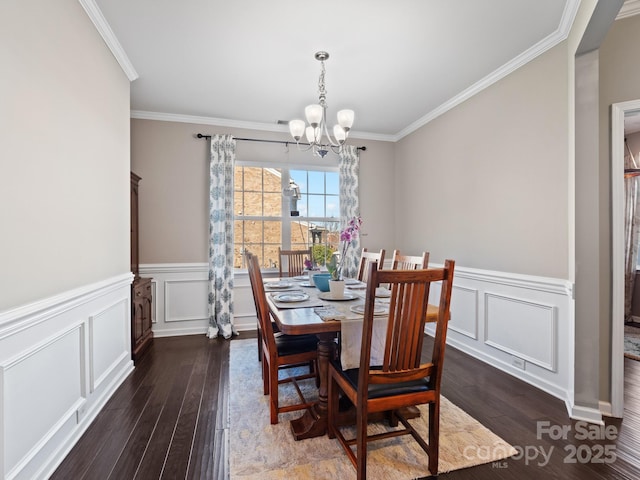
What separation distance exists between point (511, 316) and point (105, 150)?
3637mm

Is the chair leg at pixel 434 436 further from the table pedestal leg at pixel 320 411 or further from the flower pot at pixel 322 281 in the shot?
the flower pot at pixel 322 281

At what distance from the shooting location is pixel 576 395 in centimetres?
213

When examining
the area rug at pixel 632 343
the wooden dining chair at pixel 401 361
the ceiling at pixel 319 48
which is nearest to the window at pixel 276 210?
the ceiling at pixel 319 48

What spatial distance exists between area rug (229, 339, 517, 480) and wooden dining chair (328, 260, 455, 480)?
0.15 m

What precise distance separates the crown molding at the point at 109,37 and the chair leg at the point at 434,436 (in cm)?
319

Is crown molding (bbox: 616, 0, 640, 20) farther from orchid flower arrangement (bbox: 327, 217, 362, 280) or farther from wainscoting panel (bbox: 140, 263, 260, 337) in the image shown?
wainscoting panel (bbox: 140, 263, 260, 337)

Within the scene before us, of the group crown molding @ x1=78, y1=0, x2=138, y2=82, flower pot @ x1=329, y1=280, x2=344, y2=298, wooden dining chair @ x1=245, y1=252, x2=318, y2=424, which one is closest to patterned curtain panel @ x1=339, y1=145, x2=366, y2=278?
flower pot @ x1=329, y1=280, x2=344, y2=298

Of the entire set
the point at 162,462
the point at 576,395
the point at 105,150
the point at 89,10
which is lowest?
the point at 162,462

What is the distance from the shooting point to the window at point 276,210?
14.4 ft

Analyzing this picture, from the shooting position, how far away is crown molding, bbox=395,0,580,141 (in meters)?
2.22

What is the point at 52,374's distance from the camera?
1.71m

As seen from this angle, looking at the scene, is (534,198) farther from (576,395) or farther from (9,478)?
(9,478)

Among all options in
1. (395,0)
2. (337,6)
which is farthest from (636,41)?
(337,6)

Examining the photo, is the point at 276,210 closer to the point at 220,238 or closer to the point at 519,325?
the point at 220,238
